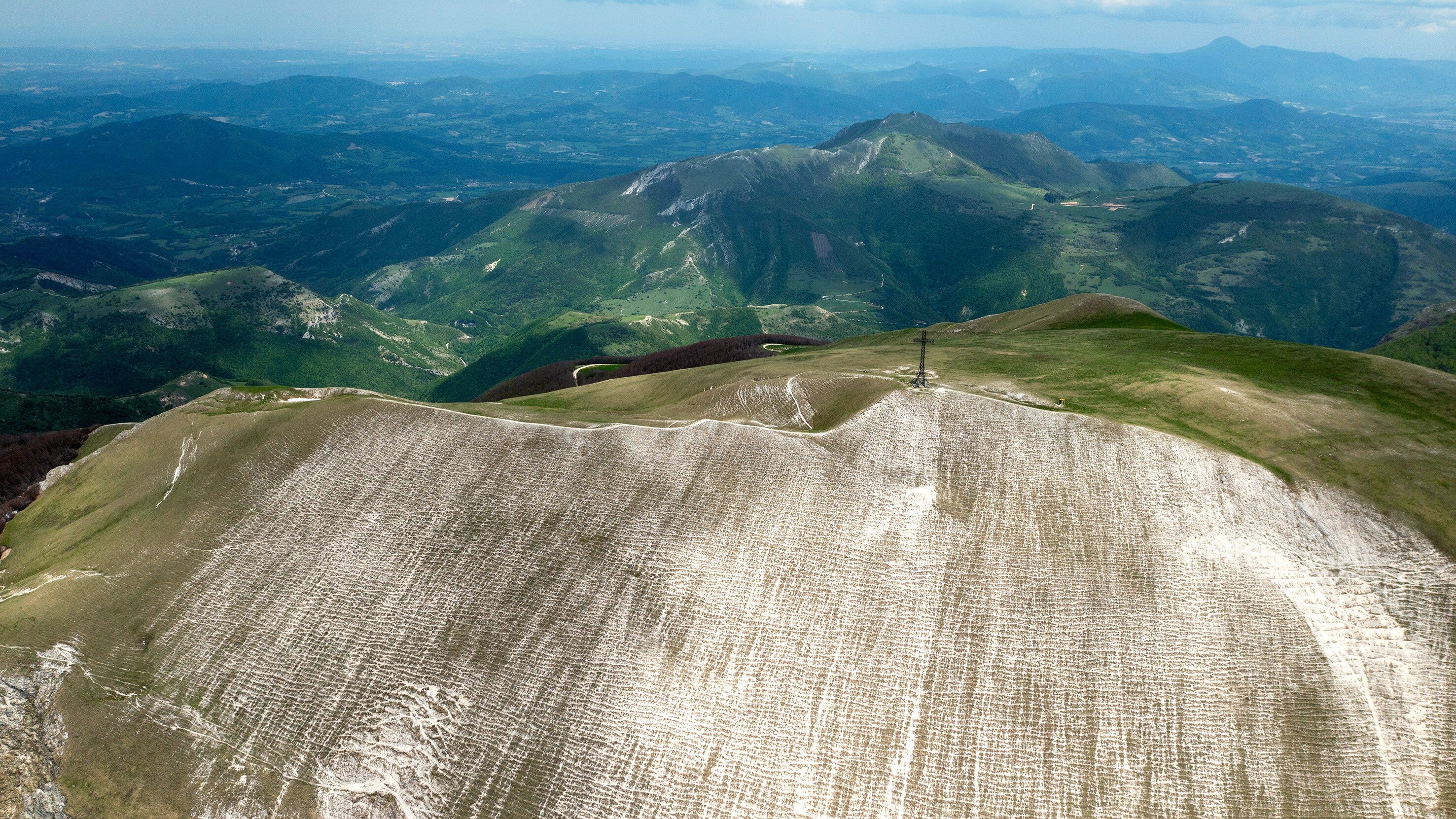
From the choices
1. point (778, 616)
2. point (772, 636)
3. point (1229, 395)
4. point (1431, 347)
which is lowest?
point (1431, 347)

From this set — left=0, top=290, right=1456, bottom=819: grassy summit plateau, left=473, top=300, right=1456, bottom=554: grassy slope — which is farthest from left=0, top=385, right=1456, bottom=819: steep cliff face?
left=473, top=300, right=1456, bottom=554: grassy slope

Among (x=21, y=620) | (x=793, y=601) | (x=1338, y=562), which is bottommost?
(x=21, y=620)

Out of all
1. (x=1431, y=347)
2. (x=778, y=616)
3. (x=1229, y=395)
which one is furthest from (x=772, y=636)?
(x=1431, y=347)

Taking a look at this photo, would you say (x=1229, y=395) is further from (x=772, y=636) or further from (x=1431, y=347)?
(x=1431, y=347)

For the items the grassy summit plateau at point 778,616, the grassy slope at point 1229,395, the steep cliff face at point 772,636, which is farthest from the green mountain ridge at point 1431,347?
the steep cliff face at point 772,636

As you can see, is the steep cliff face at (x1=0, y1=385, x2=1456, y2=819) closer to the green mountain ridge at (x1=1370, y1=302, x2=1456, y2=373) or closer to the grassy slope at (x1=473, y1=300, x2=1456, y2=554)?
the grassy slope at (x1=473, y1=300, x2=1456, y2=554)

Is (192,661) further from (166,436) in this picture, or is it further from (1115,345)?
(1115,345)

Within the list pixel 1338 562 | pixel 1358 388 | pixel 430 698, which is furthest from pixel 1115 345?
pixel 430 698
